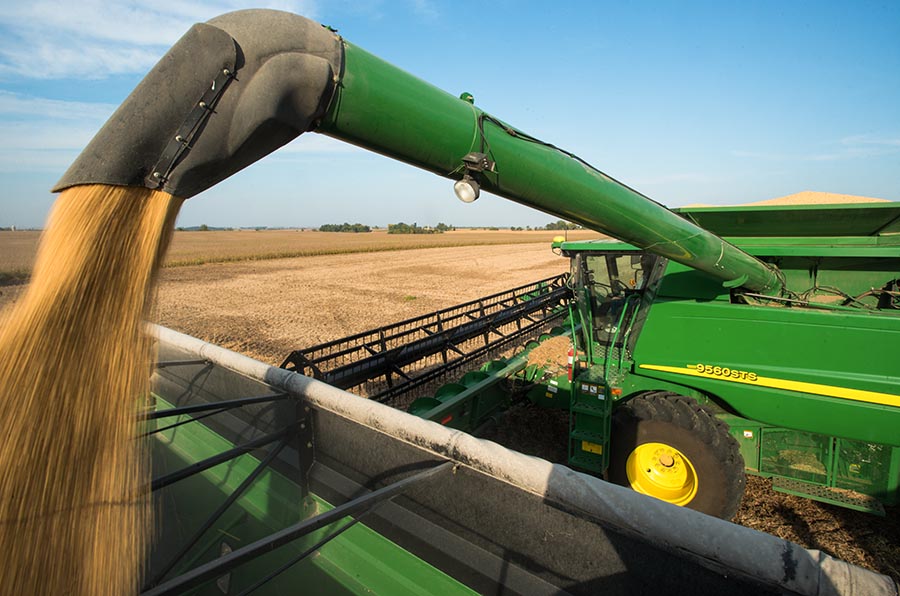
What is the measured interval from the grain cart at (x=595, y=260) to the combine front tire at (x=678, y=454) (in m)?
0.01

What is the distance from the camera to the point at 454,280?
18719mm

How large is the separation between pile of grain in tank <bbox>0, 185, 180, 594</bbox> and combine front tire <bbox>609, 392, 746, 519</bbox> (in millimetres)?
3052

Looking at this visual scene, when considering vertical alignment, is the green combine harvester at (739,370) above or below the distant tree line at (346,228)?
below

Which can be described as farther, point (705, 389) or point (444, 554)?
point (705, 389)

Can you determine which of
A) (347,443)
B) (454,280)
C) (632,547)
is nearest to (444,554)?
(347,443)

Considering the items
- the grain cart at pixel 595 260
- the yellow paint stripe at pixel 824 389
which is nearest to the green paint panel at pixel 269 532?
the grain cart at pixel 595 260

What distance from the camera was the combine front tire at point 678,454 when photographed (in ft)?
9.36

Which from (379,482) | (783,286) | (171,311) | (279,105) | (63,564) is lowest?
(171,311)

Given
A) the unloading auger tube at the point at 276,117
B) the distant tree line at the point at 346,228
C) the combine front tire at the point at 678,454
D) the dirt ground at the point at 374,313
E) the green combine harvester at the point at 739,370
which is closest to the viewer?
the unloading auger tube at the point at 276,117

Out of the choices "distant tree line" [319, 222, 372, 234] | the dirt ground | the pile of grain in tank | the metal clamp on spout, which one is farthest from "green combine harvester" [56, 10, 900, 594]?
"distant tree line" [319, 222, 372, 234]

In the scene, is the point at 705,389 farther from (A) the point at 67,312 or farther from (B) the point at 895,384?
(A) the point at 67,312

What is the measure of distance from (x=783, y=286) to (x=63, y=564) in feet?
13.7

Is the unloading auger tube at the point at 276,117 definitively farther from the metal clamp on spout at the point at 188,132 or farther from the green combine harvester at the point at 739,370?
the green combine harvester at the point at 739,370

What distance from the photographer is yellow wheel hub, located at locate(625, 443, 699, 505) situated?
307 cm
